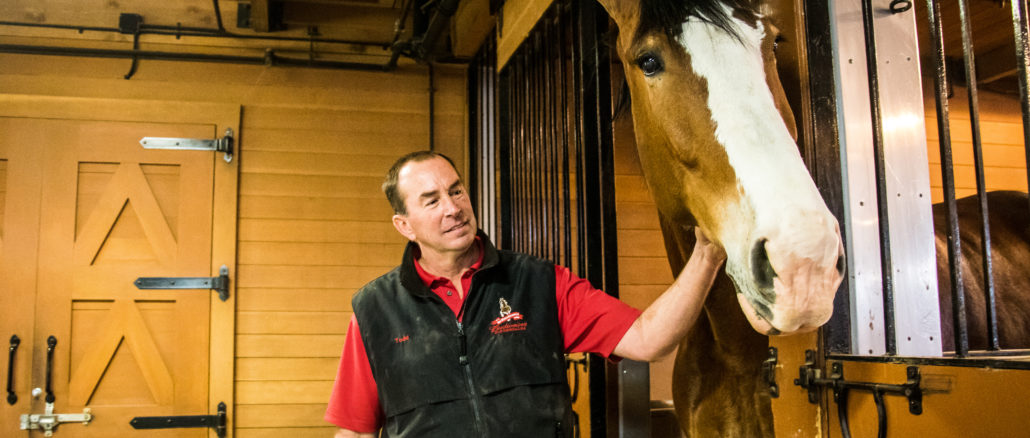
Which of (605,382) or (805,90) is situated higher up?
(805,90)

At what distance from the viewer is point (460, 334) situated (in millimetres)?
1560

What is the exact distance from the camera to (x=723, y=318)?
159 centimetres

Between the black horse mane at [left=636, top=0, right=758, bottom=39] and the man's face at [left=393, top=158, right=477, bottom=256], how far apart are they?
59cm

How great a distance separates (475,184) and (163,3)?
180 centimetres

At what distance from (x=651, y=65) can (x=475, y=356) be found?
2.29ft

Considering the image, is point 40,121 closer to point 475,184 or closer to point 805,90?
point 475,184

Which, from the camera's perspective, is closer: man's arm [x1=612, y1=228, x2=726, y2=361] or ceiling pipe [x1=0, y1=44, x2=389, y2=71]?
man's arm [x1=612, y1=228, x2=726, y2=361]

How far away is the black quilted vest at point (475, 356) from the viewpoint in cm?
152

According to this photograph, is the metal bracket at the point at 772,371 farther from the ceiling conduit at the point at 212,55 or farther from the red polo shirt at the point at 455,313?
the ceiling conduit at the point at 212,55

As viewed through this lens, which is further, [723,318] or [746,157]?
[723,318]

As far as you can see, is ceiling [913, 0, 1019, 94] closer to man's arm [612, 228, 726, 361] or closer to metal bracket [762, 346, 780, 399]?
metal bracket [762, 346, 780, 399]

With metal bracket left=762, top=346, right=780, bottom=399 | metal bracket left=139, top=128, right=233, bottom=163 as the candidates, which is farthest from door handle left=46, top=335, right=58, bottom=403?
metal bracket left=762, top=346, right=780, bottom=399

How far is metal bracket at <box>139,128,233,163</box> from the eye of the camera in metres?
3.58

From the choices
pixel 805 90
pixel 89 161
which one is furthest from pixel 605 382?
pixel 89 161
